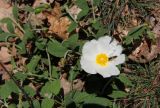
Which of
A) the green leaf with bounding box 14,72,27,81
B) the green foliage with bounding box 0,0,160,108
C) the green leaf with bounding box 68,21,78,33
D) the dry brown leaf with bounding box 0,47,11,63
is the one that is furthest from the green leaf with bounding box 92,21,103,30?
the dry brown leaf with bounding box 0,47,11,63

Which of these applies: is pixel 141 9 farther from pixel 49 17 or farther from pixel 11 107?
pixel 11 107

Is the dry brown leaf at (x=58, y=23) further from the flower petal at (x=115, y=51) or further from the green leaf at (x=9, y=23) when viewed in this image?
the flower petal at (x=115, y=51)

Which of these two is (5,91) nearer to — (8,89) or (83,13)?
(8,89)

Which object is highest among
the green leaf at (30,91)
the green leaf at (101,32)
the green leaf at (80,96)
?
the green leaf at (101,32)

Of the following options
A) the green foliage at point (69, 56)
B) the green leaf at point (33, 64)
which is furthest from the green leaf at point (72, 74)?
the green leaf at point (33, 64)

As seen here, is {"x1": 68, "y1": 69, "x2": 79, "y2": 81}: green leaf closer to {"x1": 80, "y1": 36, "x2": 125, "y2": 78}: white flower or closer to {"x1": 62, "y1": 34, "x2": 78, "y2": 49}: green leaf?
{"x1": 62, "y1": 34, "x2": 78, "y2": 49}: green leaf

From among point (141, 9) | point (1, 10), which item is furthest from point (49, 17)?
point (141, 9)
